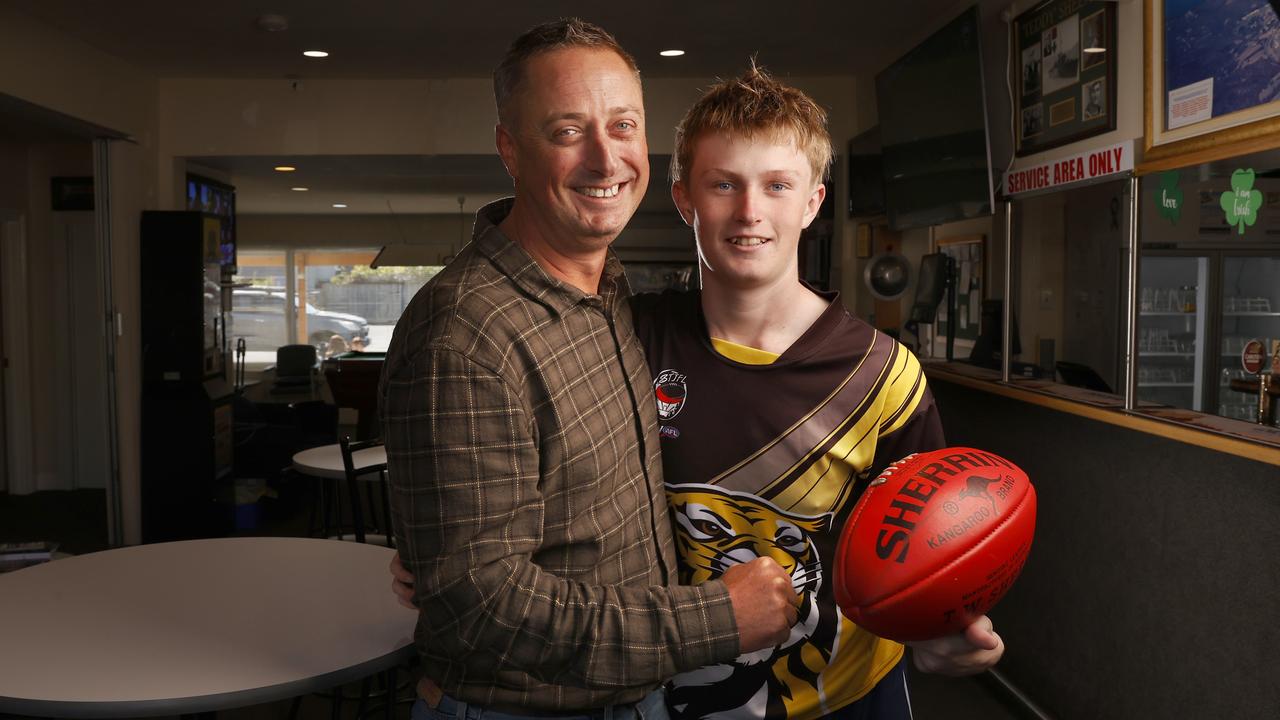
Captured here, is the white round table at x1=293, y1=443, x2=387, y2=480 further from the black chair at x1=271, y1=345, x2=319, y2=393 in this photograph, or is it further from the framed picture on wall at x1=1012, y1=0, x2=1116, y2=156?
the black chair at x1=271, y1=345, x2=319, y2=393

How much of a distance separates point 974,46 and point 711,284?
2.83 m

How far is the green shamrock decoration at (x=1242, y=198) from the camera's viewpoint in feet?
8.66

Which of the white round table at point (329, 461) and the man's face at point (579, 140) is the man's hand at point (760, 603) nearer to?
the man's face at point (579, 140)

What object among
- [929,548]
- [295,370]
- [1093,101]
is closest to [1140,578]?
[1093,101]

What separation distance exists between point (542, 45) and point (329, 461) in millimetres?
3111

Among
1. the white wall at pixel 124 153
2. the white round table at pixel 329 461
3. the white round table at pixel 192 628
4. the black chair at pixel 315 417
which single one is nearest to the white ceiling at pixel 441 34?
the white wall at pixel 124 153

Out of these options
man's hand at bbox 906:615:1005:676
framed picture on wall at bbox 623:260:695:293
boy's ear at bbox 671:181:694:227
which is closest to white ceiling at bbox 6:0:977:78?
boy's ear at bbox 671:181:694:227

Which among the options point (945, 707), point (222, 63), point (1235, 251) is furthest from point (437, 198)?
point (945, 707)

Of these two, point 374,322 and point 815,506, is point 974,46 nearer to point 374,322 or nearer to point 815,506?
point 815,506

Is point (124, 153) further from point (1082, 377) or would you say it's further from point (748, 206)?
point (748, 206)

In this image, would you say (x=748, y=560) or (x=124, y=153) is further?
(x=124, y=153)

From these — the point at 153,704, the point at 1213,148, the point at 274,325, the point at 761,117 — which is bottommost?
the point at 153,704

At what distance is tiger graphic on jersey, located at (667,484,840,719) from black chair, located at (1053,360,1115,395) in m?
2.78

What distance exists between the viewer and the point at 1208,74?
2.68 metres
